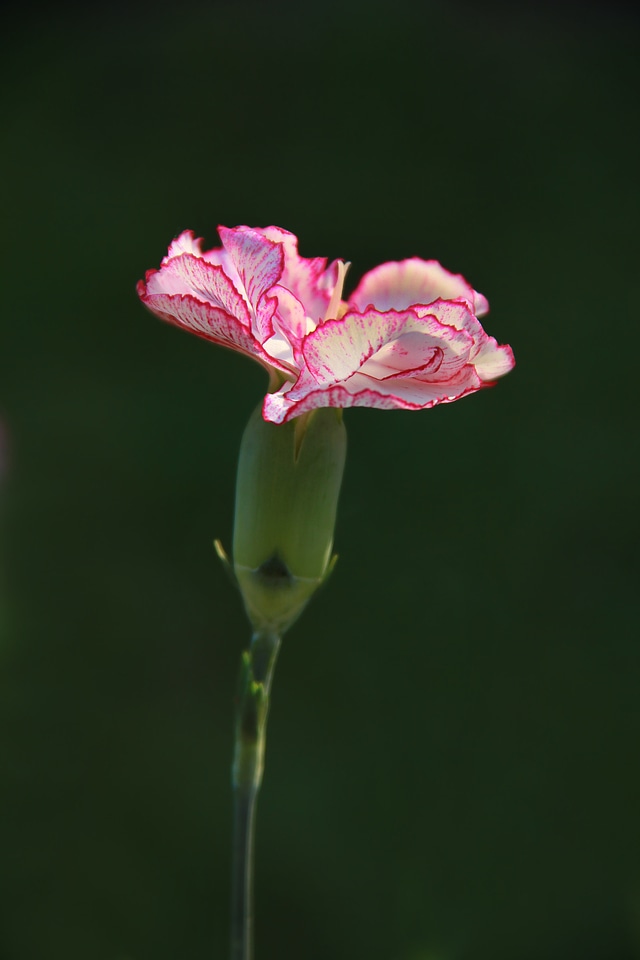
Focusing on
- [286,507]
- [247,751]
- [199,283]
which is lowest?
[247,751]

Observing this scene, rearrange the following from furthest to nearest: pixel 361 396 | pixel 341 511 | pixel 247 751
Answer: pixel 341 511 < pixel 247 751 < pixel 361 396

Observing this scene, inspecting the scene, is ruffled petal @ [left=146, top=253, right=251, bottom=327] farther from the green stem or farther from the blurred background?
the blurred background

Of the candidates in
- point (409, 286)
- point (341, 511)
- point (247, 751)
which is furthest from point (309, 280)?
point (341, 511)

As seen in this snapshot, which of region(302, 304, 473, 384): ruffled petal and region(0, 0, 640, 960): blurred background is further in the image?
region(0, 0, 640, 960): blurred background

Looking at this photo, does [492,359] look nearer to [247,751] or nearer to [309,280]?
[309,280]

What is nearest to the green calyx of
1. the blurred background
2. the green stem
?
the green stem

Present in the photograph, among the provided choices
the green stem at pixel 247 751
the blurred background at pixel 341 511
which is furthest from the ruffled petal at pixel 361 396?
the blurred background at pixel 341 511

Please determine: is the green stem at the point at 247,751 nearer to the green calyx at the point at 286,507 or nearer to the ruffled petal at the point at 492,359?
the green calyx at the point at 286,507
